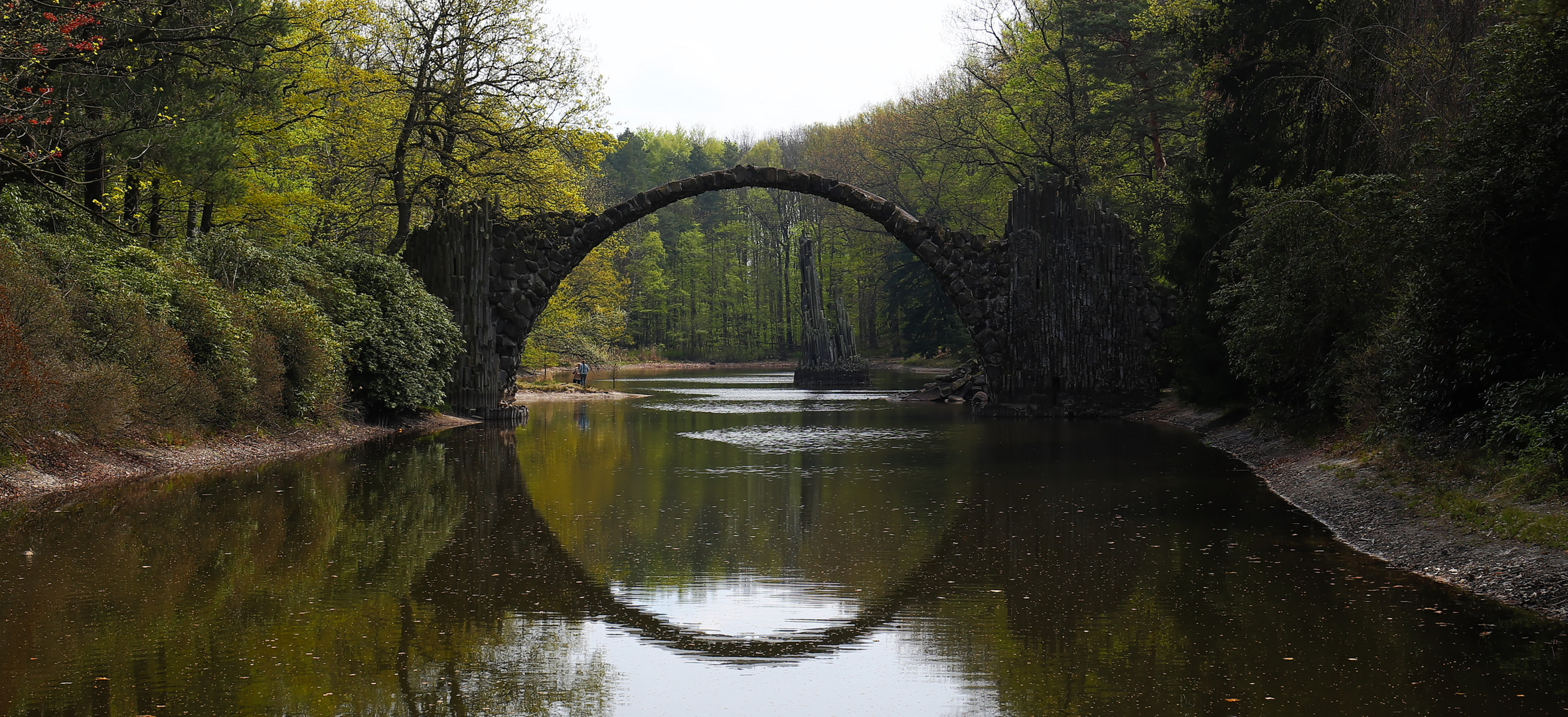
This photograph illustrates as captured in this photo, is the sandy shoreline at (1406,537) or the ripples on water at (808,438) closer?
the sandy shoreline at (1406,537)

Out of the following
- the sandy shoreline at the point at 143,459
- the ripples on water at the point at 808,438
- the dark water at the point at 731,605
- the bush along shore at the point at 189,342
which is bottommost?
the dark water at the point at 731,605

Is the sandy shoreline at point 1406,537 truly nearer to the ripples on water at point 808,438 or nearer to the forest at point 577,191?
the forest at point 577,191

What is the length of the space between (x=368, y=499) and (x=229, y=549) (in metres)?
2.81

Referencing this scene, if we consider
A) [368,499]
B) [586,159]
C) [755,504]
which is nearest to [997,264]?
[586,159]

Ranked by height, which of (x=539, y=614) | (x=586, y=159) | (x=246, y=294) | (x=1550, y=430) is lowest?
(x=539, y=614)

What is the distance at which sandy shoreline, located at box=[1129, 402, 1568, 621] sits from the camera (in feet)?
22.9

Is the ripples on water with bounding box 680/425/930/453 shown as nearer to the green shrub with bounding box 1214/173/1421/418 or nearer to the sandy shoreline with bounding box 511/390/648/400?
the green shrub with bounding box 1214/173/1421/418

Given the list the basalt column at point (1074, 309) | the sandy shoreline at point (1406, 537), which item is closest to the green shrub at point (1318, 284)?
the sandy shoreline at point (1406, 537)

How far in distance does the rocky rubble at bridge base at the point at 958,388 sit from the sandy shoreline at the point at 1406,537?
14.0m

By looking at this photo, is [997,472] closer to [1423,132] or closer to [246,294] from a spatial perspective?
[1423,132]

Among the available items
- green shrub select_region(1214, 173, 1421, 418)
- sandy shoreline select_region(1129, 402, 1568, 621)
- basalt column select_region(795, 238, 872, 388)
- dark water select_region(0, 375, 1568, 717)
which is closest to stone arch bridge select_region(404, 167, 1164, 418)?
green shrub select_region(1214, 173, 1421, 418)

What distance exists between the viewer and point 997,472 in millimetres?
13906

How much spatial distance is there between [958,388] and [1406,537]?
21080 mm

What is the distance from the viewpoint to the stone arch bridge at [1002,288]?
21.9m
